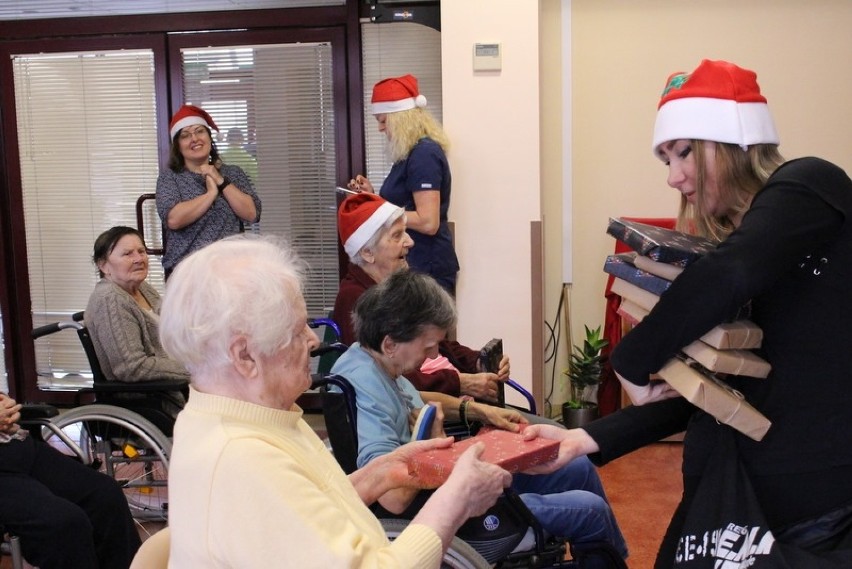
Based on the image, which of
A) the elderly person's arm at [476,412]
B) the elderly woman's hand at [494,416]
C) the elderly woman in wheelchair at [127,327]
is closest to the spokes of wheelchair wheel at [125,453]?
the elderly woman in wheelchair at [127,327]

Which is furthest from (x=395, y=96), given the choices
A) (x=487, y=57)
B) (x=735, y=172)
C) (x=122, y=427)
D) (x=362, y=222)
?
(x=735, y=172)

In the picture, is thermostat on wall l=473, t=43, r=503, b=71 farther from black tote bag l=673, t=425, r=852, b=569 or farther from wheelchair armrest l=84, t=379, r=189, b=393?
black tote bag l=673, t=425, r=852, b=569

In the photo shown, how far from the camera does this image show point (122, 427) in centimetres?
330

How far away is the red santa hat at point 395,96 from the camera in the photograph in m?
3.84

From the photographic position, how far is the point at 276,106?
483 centimetres

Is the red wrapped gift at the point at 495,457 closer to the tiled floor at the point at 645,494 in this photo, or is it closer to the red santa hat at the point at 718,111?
the red santa hat at the point at 718,111

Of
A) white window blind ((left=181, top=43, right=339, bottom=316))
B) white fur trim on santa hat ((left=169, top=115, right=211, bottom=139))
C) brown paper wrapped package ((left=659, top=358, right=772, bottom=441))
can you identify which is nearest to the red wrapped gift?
brown paper wrapped package ((left=659, top=358, right=772, bottom=441))

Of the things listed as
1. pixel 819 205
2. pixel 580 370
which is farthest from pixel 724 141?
pixel 580 370

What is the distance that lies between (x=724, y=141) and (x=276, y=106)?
3713 mm

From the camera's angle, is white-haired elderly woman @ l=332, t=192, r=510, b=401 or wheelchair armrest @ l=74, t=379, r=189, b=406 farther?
wheelchair armrest @ l=74, t=379, r=189, b=406

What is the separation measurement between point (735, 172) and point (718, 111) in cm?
11

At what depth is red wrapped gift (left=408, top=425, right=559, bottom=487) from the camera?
167 centimetres

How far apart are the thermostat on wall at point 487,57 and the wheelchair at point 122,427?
1.99 m

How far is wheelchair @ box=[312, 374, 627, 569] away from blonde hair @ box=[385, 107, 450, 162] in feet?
5.97
